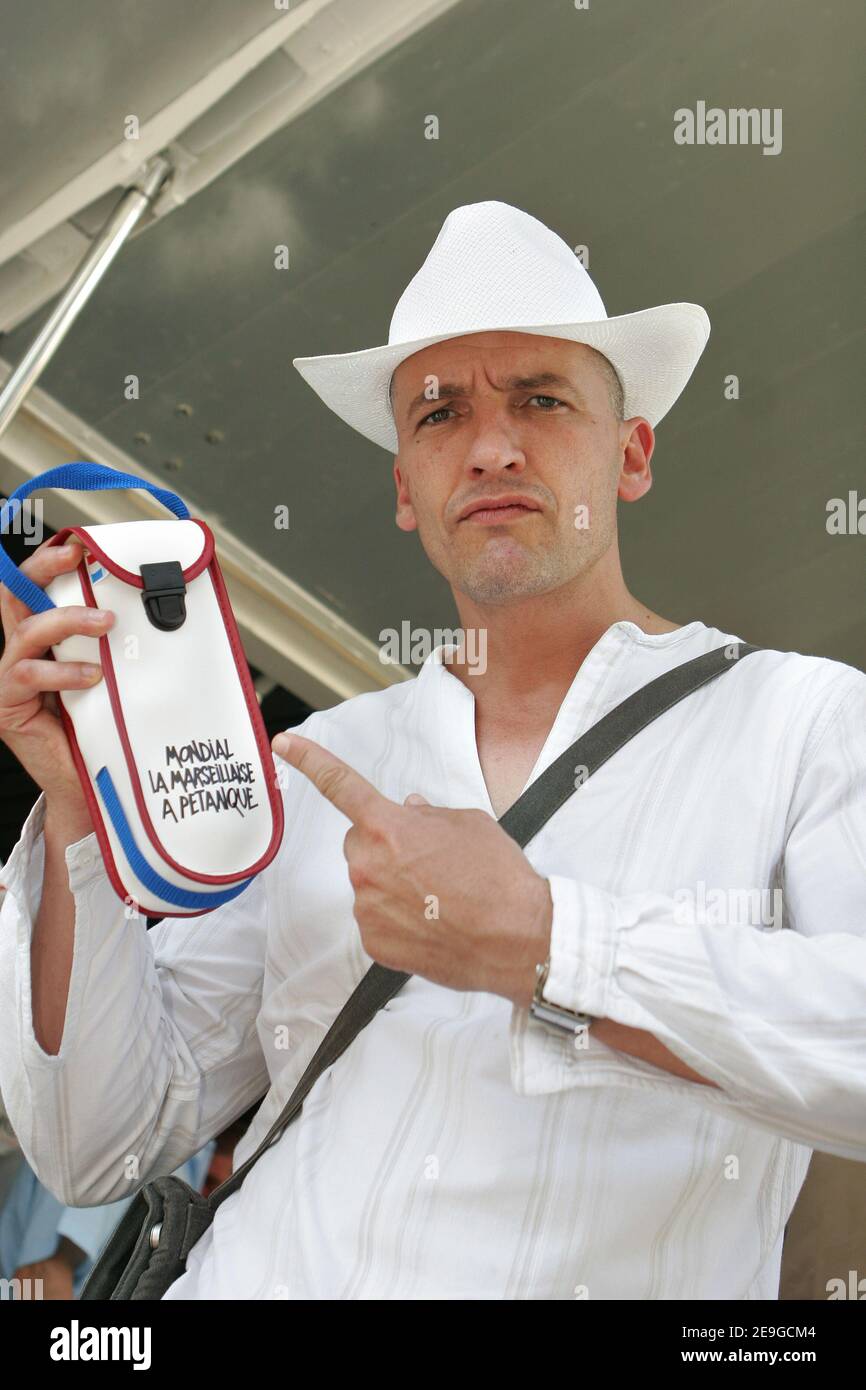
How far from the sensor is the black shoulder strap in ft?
5.45

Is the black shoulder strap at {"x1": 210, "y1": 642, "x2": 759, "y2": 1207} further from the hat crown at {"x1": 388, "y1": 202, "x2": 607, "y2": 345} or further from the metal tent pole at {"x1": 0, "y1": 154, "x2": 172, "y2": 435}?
the metal tent pole at {"x1": 0, "y1": 154, "x2": 172, "y2": 435}

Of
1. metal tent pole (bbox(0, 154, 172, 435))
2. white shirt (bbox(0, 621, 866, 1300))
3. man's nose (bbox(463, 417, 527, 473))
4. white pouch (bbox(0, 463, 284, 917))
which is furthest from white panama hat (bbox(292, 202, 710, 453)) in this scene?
metal tent pole (bbox(0, 154, 172, 435))

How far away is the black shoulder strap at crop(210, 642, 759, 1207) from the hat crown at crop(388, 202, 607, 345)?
0.51 metres

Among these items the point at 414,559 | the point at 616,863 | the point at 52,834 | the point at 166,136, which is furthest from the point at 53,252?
the point at 616,863

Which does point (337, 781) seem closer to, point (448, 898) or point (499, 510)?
point (448, 898)

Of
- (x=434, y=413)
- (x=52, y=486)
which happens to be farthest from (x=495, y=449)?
(x=52, y=486)

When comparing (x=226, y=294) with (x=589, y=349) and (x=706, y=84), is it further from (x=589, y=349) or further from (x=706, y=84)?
A: (x=589, y=349)

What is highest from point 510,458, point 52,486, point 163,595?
point 510,458

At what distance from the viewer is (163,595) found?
1.52m

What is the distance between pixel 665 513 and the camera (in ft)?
12.7

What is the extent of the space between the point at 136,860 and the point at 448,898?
0.37 m

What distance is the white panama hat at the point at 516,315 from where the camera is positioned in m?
1.94

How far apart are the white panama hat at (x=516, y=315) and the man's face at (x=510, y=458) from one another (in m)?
0.04

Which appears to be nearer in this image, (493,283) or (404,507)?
(493,283)
